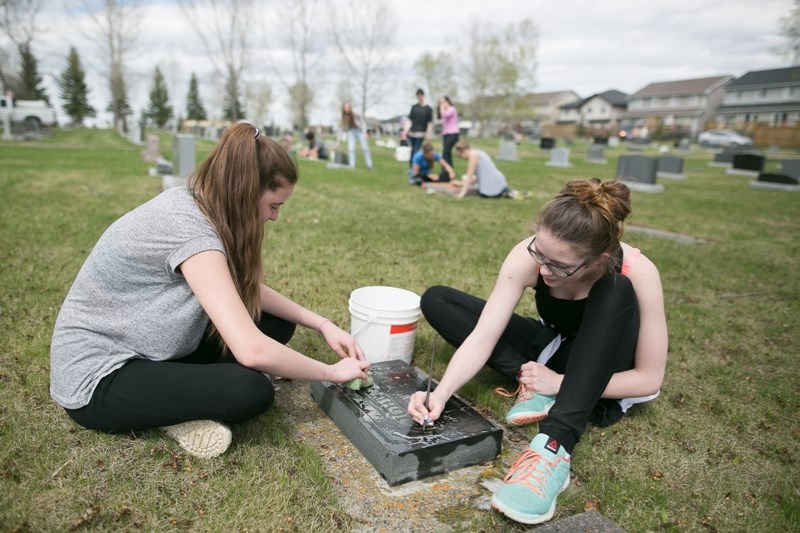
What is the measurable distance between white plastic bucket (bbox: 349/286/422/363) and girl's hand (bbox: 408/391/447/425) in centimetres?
70

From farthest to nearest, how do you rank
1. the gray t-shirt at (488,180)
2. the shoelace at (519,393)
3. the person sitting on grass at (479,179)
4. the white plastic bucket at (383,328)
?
the gray t-shirt at (488,180), the person sitting on grass at (479,179), the white plastic bucket at (383,328), the shoelace at (519,393)

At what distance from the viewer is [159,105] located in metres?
63.3

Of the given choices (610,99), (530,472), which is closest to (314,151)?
(530,472)

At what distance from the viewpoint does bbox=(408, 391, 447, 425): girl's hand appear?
217 cm

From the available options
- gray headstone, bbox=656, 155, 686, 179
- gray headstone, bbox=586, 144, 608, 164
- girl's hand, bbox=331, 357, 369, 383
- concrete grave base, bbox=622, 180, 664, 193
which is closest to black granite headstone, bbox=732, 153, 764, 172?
gray headstone, bbox=656, 155, 686, 179

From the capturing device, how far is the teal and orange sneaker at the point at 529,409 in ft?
8.15

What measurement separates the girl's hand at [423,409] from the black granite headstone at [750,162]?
66.9 feet

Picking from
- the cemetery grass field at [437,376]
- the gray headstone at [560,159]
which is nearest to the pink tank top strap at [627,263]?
the cemetery grass field at [437,376]

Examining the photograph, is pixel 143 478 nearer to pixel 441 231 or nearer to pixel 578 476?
pixel 578 476

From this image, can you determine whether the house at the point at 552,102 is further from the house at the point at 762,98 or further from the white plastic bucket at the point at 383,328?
the white plastic bucket at the point at 383,328

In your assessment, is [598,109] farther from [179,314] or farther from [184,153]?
[179,314]

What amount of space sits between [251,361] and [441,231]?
506 cm

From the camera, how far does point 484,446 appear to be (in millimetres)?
2209

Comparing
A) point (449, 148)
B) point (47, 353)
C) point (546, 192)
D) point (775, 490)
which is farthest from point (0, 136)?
point (775, 490)
